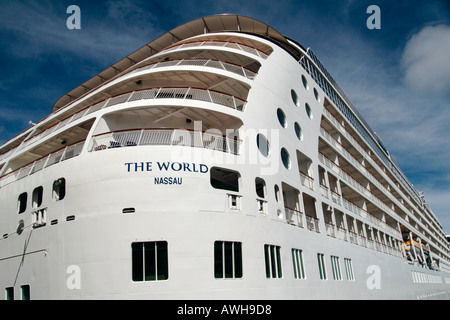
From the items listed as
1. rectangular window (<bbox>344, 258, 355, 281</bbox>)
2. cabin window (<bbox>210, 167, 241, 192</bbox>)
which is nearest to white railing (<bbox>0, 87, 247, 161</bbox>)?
cabin window (<bbox>210, 167, 241, 192</bbox>)

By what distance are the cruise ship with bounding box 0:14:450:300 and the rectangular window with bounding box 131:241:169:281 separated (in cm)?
3

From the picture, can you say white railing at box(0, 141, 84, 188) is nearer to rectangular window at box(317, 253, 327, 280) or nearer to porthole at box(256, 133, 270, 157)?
porthole at box(256, 133, 270, 157)

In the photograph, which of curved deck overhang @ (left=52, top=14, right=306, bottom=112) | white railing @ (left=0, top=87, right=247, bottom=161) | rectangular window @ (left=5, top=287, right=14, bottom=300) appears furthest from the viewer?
curved deck overhang @ (left=52, top=14, right=306, bottom=112)

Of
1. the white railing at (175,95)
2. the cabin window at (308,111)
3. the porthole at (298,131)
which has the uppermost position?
the cabin window at (308,111)

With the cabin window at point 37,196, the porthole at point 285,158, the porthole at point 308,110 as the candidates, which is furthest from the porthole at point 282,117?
the cabin window at point 37,196

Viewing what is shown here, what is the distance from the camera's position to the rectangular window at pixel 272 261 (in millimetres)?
12641

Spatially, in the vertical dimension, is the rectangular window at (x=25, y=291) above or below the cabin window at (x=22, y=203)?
below

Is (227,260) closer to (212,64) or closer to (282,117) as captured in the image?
(282,117)

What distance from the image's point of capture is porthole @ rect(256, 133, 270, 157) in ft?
48.0

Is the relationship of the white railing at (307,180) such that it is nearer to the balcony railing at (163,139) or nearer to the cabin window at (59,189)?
the balcony railing at (163,139)

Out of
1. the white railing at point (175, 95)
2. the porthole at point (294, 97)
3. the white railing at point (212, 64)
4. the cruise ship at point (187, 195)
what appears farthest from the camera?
the porthole at point (294, 97)

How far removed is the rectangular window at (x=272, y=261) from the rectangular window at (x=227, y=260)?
138 cm

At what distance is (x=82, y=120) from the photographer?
15.2m

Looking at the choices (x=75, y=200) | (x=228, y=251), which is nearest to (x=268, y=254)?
(x=228, y=251)
